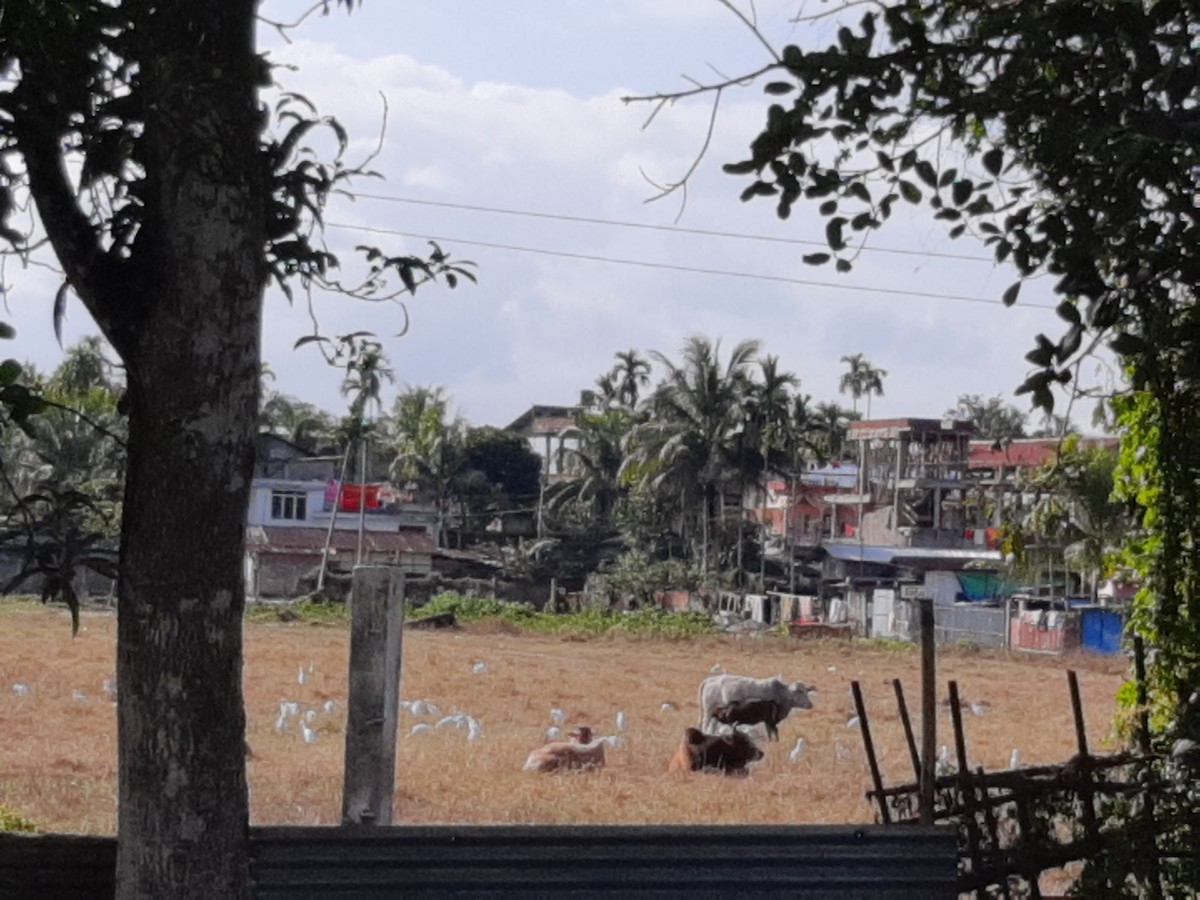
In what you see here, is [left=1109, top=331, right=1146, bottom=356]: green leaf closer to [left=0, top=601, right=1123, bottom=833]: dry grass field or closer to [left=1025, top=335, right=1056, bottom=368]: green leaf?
[left=1025, top=335, right=1056, bottom=368]: green leaf

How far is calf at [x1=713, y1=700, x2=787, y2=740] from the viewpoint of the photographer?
22.0 meters

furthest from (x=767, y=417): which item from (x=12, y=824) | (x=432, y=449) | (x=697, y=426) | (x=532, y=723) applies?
(x=12, y=824)

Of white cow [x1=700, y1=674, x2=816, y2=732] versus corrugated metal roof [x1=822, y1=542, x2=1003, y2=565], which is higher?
corrugated metal roof [x1=822, y1=542, x2=1003, y2=565]

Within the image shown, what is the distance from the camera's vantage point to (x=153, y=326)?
4387 millimetres

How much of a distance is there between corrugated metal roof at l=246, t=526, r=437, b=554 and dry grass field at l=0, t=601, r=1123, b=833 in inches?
661

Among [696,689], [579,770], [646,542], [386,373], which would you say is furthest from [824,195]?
[646,542]

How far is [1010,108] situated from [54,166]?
273cm

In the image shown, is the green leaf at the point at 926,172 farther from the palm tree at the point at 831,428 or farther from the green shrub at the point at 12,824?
the palm tree at the point at 831,428

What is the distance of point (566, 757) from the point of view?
1661 cm

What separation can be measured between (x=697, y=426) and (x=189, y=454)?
186ft

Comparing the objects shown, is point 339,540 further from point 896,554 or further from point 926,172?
point 926,172

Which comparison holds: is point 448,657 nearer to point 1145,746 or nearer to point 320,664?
point 320,664

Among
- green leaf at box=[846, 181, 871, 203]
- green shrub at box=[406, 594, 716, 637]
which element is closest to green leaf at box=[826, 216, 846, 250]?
green leaf at box=[846, 181, 871, 203]

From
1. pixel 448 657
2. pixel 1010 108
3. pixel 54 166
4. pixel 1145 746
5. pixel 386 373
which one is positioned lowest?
pixel 448 657
